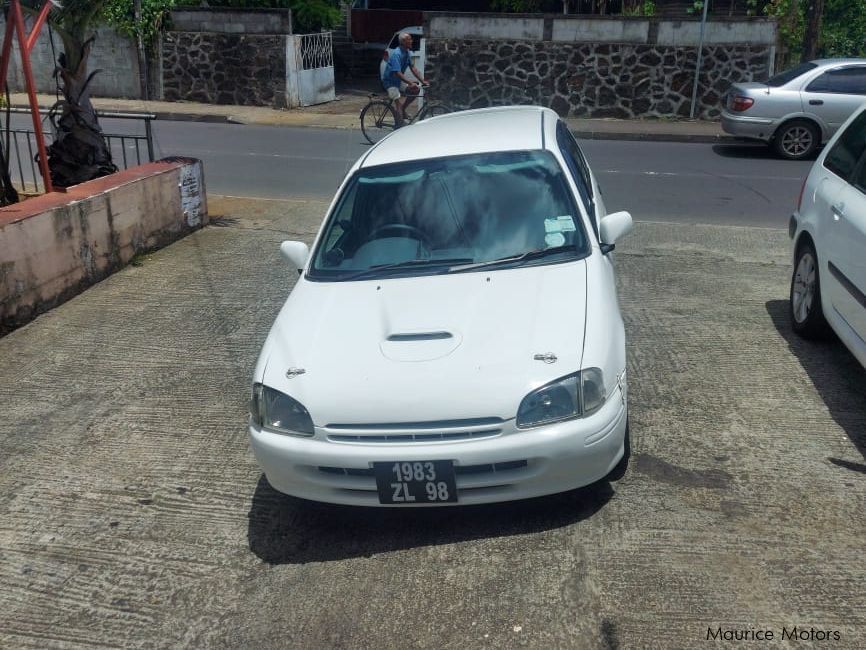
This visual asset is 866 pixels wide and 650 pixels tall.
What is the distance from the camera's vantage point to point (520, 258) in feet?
16.0

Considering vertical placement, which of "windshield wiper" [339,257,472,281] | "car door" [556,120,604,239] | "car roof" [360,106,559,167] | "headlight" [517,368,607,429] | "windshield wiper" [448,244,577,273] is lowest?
"headlight" [517,368,607,429]

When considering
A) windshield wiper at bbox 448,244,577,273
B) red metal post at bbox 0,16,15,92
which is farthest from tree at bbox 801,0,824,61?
windshield wiper at bbox 448,244,577,273

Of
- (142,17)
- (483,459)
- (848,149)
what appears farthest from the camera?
(142,17)

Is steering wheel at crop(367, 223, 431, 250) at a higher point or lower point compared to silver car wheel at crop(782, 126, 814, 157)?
higher

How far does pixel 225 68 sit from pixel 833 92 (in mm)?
12980

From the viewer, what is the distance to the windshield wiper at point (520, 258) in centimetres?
484

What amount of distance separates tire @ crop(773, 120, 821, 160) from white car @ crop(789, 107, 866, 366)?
8482 millimetres

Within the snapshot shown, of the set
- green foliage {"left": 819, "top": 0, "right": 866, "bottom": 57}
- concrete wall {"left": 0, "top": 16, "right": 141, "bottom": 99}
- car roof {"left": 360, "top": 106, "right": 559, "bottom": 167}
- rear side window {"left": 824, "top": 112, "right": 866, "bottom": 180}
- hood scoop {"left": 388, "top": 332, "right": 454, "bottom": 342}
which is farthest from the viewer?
green foliage {"left": 819, "top": 0, "right": 866, "bottom": 57}

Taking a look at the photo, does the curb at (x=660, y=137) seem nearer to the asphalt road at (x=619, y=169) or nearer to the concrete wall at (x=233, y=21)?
the asphalt road at (x=619, y=169)

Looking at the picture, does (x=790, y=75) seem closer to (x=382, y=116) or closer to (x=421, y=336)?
(x=382, y=116)

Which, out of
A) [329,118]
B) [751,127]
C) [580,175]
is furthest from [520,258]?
[329,118]

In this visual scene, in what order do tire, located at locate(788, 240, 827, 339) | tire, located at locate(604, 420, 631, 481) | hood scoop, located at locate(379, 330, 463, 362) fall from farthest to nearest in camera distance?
1. tire, located at locate(788, 240, 827, 339)
2. tire, located at locate(604, 420, 631, 481)
3. hood scoop, located at locate(379, 330, 463, 362)

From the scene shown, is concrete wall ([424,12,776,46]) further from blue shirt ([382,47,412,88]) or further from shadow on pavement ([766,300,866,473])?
shadow on pavement ([766,300,866,473])

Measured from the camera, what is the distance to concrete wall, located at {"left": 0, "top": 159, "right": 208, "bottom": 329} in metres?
6.89
